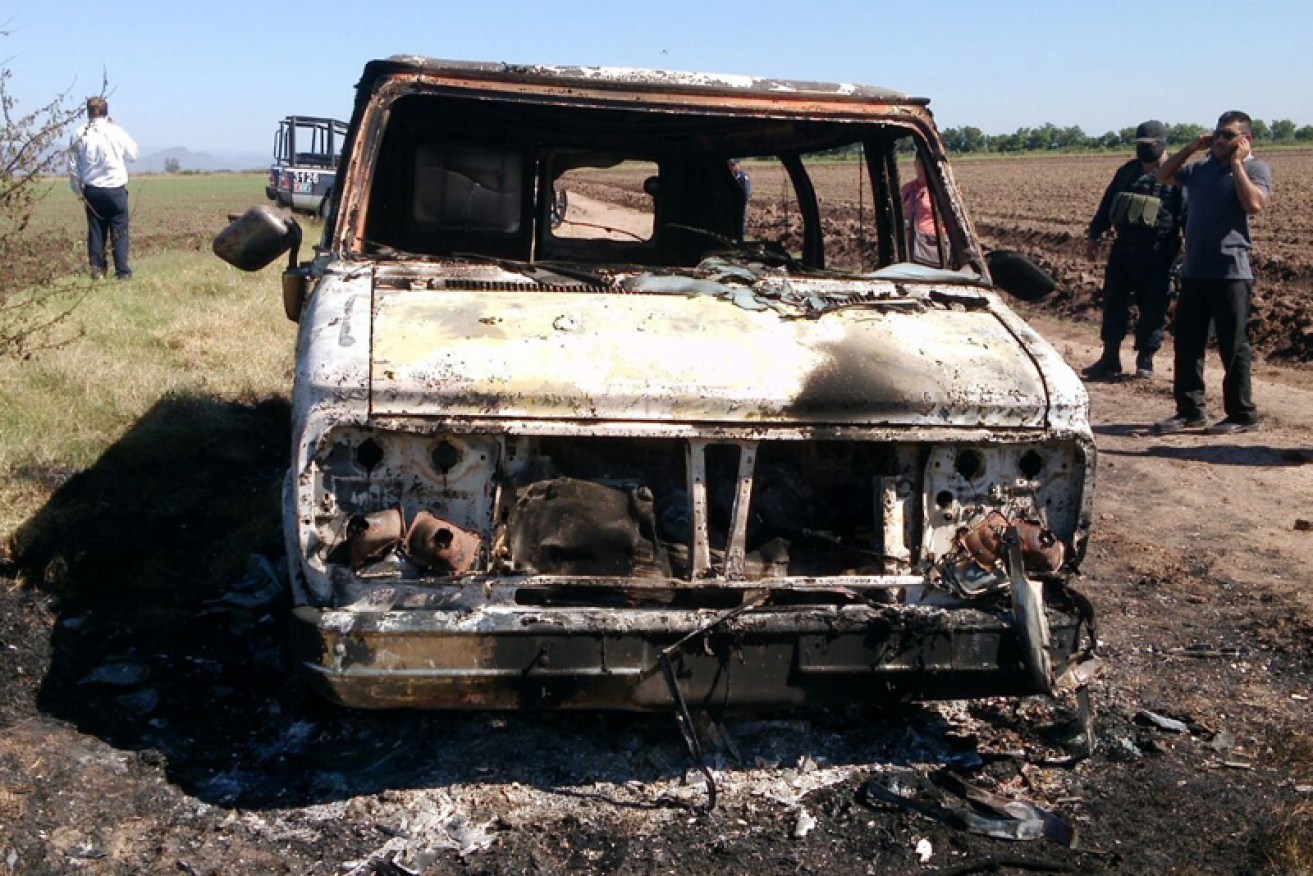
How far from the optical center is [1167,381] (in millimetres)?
10039

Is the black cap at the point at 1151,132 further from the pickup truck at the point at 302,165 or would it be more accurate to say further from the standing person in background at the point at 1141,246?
the pickup truck at the point at 302,165

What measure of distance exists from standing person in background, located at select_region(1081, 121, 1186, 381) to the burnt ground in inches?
187

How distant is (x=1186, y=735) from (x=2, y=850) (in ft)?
10.8

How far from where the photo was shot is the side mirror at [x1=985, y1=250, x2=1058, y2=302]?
470cm

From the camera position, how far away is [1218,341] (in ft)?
27.2

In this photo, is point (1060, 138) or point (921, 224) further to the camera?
point (1060, 138)

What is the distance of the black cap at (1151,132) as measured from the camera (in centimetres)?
946

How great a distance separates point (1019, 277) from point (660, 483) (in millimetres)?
1715

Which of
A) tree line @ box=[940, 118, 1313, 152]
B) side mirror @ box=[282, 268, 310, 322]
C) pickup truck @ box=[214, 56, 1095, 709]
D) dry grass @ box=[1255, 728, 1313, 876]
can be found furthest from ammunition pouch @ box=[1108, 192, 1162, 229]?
tree line @ box=[940, 118, 1313, 152]

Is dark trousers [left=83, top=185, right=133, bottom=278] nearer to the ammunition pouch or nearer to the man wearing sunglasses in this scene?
the ammunition pouch

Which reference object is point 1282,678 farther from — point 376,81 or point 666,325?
point 376,81

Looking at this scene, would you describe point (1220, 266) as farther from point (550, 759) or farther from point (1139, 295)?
point (550, 759)

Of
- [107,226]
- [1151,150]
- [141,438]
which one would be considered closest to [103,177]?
[107,226]

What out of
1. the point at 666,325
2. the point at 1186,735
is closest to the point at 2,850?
the point at 666,325
